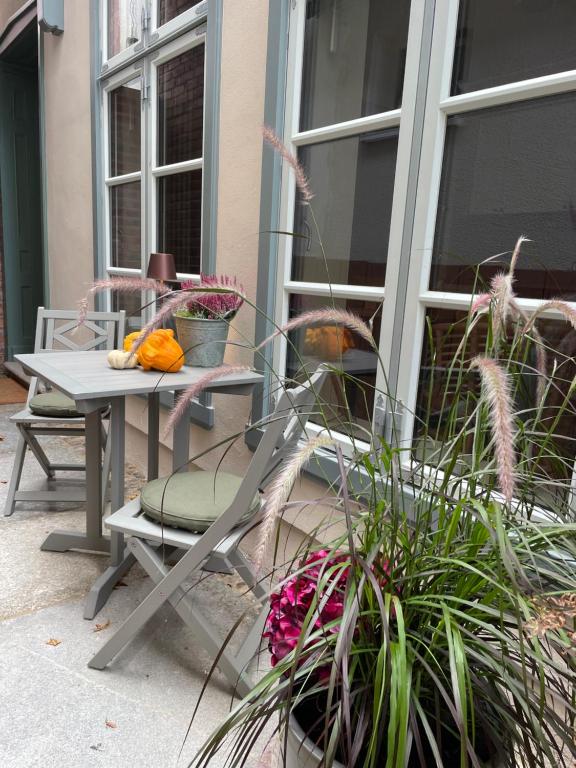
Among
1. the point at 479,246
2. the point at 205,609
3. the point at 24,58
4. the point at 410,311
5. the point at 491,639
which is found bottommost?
the point at 205,609

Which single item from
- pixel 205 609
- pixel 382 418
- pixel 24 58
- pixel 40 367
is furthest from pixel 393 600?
pixel 24 58

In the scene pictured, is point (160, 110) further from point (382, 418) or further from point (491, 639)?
point (491, 639)

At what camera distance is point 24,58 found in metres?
5.48

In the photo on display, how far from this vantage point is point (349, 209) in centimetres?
202

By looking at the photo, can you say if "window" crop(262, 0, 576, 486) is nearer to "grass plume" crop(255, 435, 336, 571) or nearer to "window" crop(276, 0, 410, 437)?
"window" crop(276, 0, 410, 437)

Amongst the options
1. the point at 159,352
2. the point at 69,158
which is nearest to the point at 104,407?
the point at 159,352

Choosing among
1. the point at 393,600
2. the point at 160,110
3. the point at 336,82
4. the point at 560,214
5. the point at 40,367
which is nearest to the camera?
the point at 393,600

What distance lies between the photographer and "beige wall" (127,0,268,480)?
231cm

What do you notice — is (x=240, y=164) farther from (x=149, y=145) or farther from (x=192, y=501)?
(x=192, y=501)

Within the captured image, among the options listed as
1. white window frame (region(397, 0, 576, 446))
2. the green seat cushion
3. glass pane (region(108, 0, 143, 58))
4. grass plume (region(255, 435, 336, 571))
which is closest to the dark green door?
glass pane (region(108, 0, 143, 58))

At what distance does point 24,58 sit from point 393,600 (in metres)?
6.52

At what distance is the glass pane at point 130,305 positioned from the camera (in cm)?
357

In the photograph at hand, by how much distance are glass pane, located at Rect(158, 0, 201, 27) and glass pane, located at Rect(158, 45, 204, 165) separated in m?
0.20

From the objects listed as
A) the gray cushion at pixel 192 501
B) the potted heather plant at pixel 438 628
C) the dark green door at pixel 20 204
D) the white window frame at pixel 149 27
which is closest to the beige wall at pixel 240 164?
the white window frame at pixel 149 27
